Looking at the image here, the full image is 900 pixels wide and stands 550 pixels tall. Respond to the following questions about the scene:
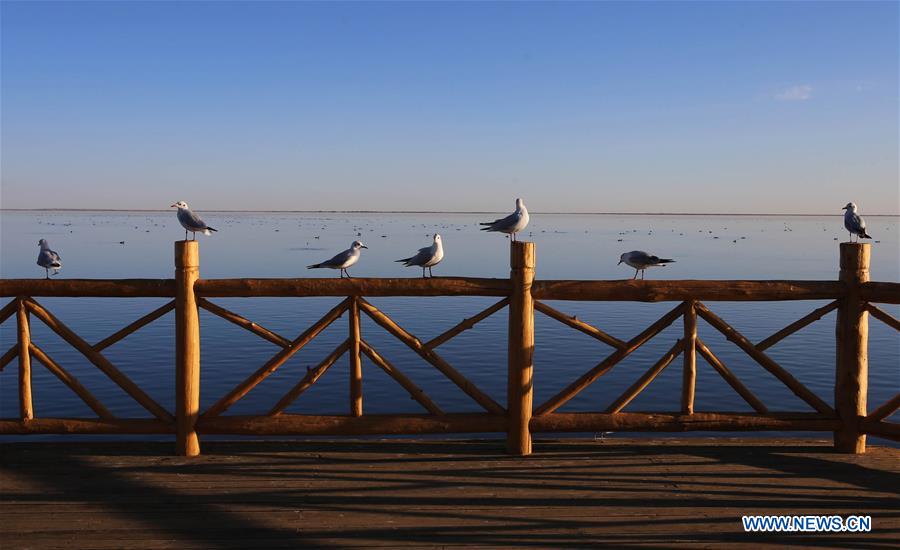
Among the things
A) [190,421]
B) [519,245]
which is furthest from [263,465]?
[519,245]

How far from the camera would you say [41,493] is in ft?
18.2

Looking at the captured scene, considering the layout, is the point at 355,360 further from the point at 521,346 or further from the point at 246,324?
the point at 521,346

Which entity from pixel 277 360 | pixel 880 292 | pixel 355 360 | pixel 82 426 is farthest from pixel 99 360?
pixel 880 292

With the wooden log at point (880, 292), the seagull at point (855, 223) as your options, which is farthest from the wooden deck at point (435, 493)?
the seagull at point (855, 223)

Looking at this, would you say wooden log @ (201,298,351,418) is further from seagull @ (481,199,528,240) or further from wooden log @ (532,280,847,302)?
seagull @ (481,199,528,240)

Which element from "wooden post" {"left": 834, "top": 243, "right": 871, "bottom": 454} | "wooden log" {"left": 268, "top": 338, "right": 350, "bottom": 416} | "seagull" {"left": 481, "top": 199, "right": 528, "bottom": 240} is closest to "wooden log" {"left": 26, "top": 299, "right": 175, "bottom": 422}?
"wooden log" {"left": 268, "top": 338, "right": 350, "bottom": 416}

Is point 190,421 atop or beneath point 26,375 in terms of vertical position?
beneath

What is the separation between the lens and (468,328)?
6688mm

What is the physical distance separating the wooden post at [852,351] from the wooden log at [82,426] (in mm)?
6400

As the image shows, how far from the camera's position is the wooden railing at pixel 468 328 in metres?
6.53

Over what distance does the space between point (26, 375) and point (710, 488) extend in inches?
248

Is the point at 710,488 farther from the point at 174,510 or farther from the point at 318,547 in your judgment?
the point at 174,510

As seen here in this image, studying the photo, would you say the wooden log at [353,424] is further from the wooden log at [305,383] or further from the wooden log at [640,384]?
the wooden log at [640,384]

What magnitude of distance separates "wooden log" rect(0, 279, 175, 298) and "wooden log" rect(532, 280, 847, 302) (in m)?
3.50
